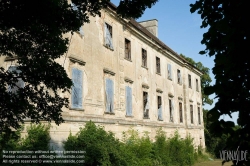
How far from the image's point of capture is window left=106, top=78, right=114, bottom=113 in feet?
40.8

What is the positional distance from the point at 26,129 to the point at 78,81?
9.44 ft

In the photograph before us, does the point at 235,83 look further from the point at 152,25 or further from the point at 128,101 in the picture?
the point at 152,25

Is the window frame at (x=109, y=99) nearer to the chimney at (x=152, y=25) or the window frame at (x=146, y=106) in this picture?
the window frame at (x=146, y=106)

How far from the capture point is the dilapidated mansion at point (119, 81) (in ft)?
34.8

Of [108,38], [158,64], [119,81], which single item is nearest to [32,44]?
[108,38]

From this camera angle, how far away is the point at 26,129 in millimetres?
9023

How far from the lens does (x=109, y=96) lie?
41.4 feet

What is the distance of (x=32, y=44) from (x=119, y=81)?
28.3 ft

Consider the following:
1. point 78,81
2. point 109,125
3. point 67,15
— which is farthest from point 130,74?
point 67,15

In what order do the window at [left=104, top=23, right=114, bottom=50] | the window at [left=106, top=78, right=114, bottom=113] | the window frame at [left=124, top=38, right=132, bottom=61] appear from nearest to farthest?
the window at [left=106, top=78, right=114, bottom=113], the window at [left=104, top=23, right=114, bottom=50], the window frame at [left=124, top=38, right=132, bottom=61]

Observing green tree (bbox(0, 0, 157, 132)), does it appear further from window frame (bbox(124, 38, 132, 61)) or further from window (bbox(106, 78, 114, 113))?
window frame (bbox(124, 38, 132, 61))

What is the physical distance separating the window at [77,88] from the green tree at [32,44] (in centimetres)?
447

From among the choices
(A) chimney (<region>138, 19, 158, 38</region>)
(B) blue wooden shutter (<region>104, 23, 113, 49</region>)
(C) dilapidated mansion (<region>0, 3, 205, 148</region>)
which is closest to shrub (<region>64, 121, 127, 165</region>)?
(C) dilapidated mansion (<region>0, 3, 205, 148</region>)

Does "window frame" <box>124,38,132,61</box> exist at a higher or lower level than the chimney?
lower
